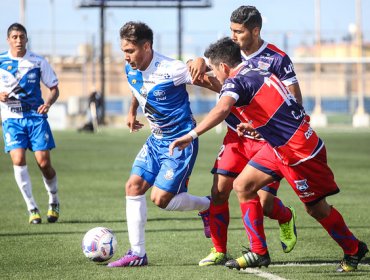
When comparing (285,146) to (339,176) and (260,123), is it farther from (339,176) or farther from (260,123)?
(339,176)

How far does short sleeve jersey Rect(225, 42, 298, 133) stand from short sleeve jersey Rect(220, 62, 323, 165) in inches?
32.1

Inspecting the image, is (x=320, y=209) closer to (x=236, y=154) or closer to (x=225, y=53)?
(x=236, y=154)

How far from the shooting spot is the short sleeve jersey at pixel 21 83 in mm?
11789

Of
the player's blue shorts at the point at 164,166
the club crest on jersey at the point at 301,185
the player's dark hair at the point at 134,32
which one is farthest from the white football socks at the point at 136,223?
the club crest on jersey at the point at 301,185

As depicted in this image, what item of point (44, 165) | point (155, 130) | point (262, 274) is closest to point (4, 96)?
point (44, 165)

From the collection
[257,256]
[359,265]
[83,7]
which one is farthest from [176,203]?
[83,7]

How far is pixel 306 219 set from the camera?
11.9 m

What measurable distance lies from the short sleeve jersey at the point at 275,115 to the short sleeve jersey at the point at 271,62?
814 mm

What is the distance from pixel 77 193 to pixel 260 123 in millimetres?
8330

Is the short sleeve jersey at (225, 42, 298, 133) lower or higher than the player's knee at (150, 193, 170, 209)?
higher

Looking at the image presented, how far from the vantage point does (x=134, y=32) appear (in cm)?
826

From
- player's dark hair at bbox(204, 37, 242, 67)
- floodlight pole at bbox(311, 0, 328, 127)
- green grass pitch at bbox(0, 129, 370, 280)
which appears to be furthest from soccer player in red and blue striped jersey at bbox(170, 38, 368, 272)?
floodlight pole at bbox(311, 0, 328, 127)

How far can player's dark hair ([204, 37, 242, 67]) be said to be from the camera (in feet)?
25.5

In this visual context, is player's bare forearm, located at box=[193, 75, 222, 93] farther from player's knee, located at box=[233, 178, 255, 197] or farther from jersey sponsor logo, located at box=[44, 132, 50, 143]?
jersey sponsor logo, located at box=[44, 132, 50, 143]
